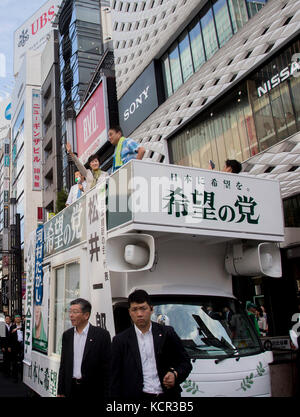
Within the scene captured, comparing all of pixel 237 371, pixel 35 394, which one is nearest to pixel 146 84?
pixel 35 394

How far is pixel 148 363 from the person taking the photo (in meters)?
2.97

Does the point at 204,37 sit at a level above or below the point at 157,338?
above

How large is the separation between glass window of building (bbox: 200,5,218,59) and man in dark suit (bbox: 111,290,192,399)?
13.6 m

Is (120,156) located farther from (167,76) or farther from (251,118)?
(167,76)

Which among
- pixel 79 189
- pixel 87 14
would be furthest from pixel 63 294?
pixel 87 14

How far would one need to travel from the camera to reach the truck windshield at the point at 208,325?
171 inches

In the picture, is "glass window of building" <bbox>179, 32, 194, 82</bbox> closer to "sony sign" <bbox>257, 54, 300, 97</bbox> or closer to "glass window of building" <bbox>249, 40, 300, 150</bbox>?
"glass window of building" <bbox>249, 40, 300, 150</bbox>

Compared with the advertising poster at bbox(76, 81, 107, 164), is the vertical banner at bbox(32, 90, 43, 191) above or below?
above

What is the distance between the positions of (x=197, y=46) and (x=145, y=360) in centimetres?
1508

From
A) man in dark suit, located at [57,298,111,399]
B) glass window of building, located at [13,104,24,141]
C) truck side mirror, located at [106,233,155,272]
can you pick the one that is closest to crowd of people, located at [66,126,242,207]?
truck side mirror, located at [106,233,155,272]

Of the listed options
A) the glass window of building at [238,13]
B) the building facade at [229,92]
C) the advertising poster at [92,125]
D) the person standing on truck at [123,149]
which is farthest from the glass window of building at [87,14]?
the person standing on truck at [123,149]

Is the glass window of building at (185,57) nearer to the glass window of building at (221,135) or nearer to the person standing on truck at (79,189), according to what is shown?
the glass window of building at (221,135)

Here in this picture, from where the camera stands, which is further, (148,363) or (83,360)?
(83,360)

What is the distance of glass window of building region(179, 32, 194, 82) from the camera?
16562mm
